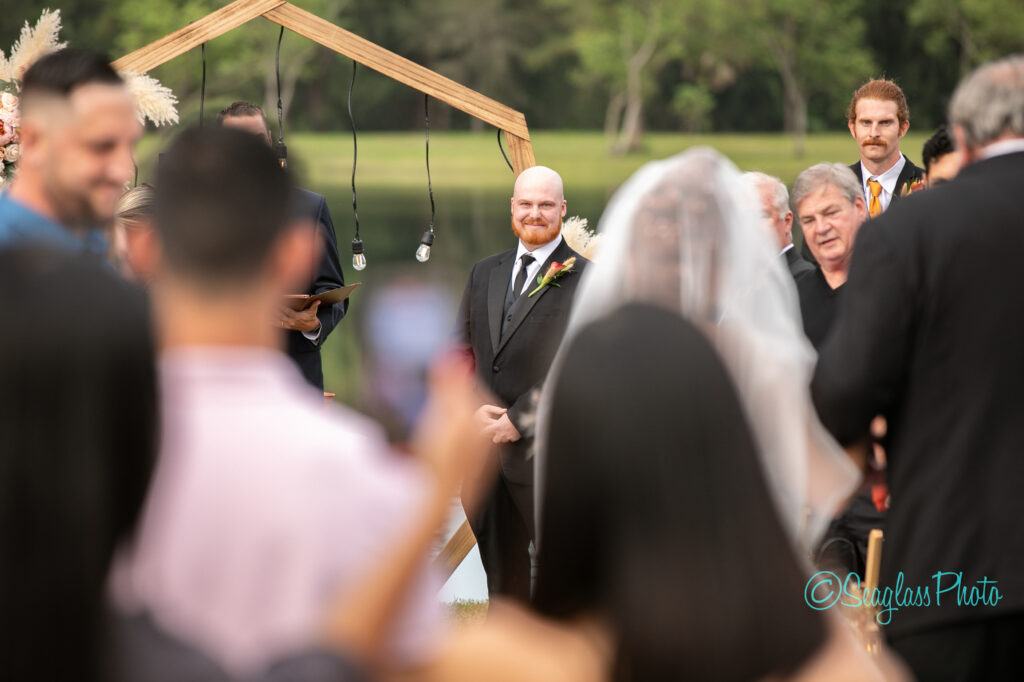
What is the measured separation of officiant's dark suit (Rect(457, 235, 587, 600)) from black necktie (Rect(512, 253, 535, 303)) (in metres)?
0.04

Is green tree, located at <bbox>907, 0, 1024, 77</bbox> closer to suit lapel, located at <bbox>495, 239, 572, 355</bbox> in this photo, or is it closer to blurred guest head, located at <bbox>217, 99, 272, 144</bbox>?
Answer: suit lapel, located at <bbox>495, 239, 572, 355</bbox>

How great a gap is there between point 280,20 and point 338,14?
36.4 meters

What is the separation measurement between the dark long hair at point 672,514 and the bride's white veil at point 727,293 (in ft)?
0.20

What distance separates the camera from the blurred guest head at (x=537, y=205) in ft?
18.3

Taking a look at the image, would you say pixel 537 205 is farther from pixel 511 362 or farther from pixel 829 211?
pixel 829 211

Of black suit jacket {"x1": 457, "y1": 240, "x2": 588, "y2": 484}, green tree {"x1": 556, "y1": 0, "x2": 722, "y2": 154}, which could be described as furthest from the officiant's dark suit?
green tree {"x1": 556, "y1": 0, "x2": 722, "y2": 154}

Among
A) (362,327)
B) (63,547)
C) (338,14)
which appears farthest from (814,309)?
(338,14)

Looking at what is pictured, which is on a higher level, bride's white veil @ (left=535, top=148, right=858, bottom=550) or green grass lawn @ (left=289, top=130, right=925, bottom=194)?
green grass lawn @ (left=289, top=130, right=925, bottom=194)

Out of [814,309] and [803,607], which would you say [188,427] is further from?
[814,309]

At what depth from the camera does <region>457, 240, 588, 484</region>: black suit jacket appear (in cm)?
552

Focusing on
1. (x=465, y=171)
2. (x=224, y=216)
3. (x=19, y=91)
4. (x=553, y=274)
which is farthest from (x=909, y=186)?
(x=465, y=171)

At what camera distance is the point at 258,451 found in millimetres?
1526

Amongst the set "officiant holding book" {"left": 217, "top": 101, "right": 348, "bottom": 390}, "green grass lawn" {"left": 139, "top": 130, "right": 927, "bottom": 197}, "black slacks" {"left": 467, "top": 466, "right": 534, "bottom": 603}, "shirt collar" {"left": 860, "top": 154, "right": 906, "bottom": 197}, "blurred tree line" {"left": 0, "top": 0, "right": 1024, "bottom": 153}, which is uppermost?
"blurred tree line" {"left": 0, "top": 0, "right": 1024, "bottom": 153}

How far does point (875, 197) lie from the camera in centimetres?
564
